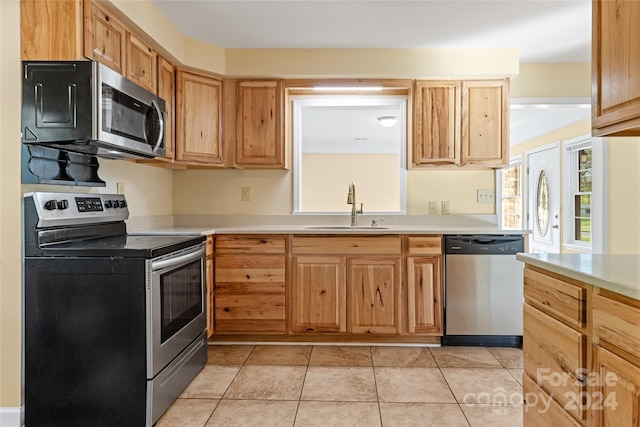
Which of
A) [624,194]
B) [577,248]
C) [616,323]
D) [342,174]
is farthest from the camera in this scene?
[342,174]

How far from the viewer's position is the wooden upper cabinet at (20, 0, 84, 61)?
1939mm

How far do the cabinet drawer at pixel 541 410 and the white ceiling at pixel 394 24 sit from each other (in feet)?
7.18

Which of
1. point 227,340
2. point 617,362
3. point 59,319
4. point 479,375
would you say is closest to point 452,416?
point 479,375

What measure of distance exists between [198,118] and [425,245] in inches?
77.9

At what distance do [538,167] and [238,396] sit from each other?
5441 mm

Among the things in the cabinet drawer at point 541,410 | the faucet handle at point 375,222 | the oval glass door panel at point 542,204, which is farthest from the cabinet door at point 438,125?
the oval glass door panel at point 542,204

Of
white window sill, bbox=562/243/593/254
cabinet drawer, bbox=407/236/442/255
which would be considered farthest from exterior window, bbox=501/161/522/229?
cabinet drawer, bbox=407/236/442/255

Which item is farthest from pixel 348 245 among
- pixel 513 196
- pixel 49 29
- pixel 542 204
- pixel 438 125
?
pixel 513 196

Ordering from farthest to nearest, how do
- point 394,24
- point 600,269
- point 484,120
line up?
1. point 484,120
2. point 394,24
3. point 600,269

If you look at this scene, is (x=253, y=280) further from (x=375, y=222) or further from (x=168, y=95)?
(x=168, y=95)

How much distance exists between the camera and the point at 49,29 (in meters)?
1.95

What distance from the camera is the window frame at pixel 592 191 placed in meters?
3.50

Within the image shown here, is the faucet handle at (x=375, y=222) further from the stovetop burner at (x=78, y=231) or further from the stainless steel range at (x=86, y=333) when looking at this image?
the stainless steel range at (x=86, y=333)

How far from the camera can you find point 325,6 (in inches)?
101
